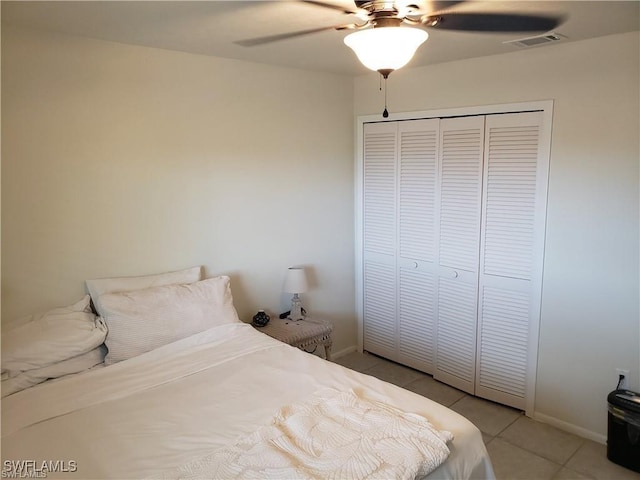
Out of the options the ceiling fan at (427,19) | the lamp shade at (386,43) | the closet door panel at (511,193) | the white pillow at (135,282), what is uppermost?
the ceiling fan at (427,19)

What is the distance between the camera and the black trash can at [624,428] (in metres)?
2.63

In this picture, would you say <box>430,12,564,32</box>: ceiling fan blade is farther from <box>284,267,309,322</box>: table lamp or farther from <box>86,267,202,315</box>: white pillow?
<box>86,267,202,315</box>: white pillow

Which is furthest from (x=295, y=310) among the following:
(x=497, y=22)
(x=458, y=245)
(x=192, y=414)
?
(x=497, y=22)

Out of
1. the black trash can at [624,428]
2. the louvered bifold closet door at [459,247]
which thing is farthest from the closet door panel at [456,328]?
the black trash can at [624,428]

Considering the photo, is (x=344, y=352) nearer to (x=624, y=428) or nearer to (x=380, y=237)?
(x=380, y=237)

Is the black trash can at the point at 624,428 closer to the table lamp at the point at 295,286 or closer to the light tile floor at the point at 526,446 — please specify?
the light tile floor at the point at 526,446

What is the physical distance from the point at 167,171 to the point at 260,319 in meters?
1.19

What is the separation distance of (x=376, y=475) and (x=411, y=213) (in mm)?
2455

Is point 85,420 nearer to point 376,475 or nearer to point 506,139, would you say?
point 376,475

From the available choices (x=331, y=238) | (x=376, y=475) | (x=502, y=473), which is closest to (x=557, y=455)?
(x=502, y=473)

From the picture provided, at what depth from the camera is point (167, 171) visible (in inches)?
120

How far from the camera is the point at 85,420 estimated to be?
202 centimetres

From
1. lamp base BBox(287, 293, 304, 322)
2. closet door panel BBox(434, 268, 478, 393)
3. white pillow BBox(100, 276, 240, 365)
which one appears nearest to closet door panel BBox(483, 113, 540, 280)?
closet door panel BBox(434, 268, 478, 393)

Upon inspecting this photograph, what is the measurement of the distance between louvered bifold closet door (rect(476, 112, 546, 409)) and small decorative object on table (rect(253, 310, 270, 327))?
1.54m
